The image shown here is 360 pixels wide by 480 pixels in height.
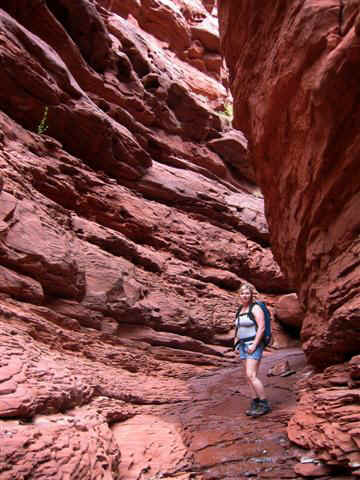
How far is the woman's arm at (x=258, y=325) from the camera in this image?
5.27 meters

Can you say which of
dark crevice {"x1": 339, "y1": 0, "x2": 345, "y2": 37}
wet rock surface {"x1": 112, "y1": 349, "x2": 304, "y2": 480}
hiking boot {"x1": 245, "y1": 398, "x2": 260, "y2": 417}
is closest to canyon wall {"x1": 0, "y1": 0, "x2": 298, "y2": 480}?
wet rock surface {"x1": 112, "y1": 349, "x2": 304, "y2": 480}

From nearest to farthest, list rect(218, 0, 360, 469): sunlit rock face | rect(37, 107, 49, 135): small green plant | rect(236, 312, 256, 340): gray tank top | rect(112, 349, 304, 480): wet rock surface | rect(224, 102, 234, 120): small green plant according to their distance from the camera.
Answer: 1. rect(112, 349, 304, 480): wet rock surface
2. rect(218, 0, 360, 469): sunlit rock face
3. rect(236, 312, 256, 340): gray tank top
4. rect(37, 107, 49, 135): small green plant
5. rect(224, 102, 234, 120): small green plant

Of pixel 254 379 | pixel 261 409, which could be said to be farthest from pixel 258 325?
pixel 261 409

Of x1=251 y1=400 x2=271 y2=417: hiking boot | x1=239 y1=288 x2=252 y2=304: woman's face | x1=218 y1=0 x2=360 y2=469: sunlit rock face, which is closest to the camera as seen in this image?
x1=218 y1=0 x2=360 y2=469: sunlit rock face

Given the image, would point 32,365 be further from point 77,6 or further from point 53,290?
point 77,6

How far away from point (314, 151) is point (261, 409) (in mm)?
3756

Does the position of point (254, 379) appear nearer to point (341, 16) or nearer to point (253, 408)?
point (253, 408)

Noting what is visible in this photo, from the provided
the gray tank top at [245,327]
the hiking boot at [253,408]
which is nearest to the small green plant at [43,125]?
the gray tank top at [245,327]

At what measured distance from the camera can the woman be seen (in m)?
5.18

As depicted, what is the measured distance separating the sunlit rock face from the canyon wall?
9.19ft

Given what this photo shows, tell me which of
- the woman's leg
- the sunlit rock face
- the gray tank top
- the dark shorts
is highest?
the sunlit rock face

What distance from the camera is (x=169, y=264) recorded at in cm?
1129

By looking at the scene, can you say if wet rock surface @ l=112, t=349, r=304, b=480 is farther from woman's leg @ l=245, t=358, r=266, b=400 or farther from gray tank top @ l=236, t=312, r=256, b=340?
gray tank top @ l=236, t=312, r=256, b=340

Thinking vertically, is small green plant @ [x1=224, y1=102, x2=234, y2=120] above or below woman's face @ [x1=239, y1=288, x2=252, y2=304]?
above
